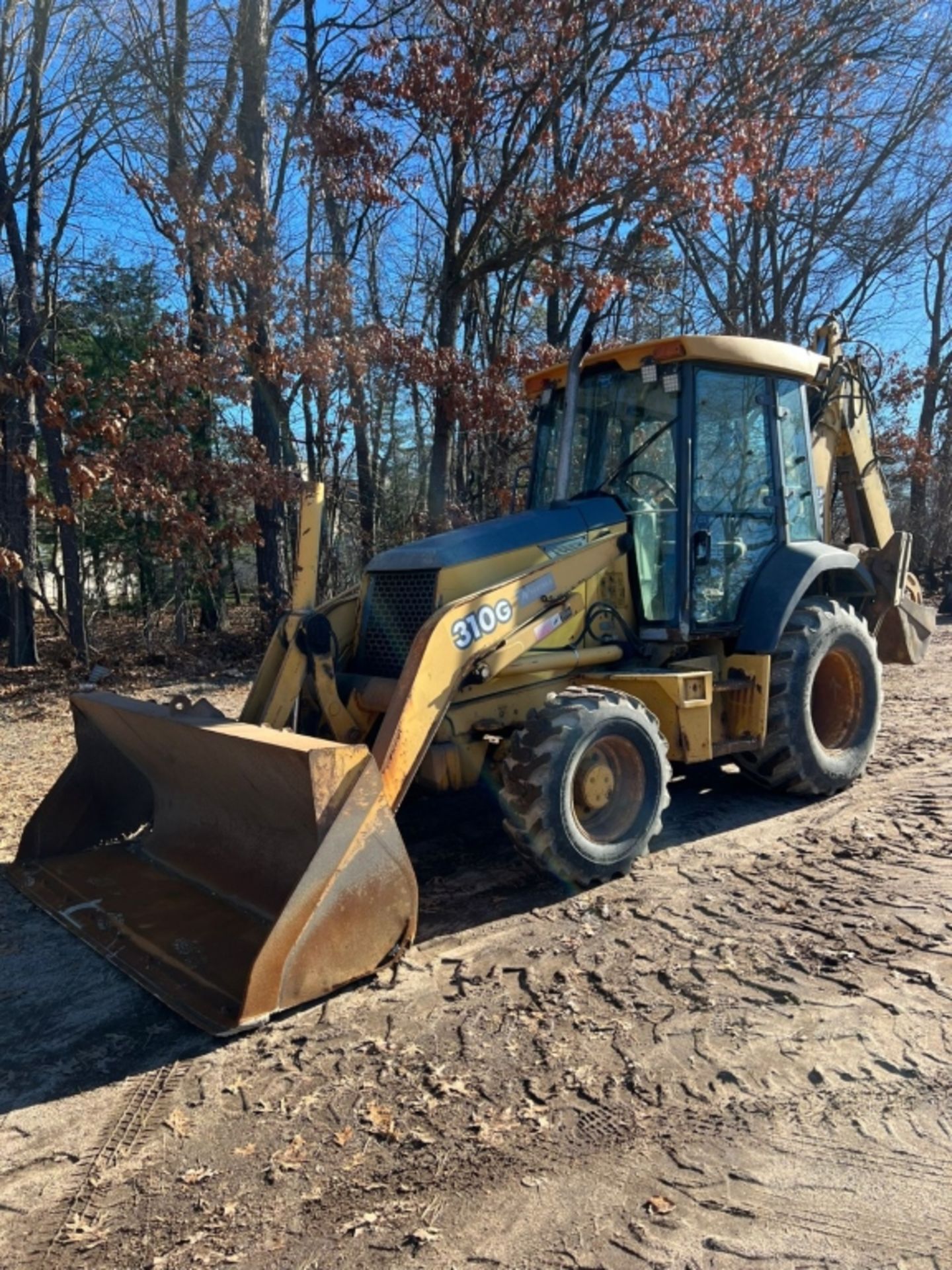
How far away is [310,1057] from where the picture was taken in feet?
10.8

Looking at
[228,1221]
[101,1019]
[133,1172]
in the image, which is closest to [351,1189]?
[228,1221]

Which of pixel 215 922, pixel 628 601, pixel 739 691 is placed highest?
pixel 628 601

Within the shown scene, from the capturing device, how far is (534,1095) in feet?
10.0

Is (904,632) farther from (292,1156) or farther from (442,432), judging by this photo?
(442,432)

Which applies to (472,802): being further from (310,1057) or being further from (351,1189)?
(351,1189)

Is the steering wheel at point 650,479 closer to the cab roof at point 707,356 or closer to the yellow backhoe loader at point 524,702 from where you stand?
the yellow backhoe loader at point 524,702

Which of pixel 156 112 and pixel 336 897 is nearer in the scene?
pixel 336 897

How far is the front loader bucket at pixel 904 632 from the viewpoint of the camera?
7.39 metres

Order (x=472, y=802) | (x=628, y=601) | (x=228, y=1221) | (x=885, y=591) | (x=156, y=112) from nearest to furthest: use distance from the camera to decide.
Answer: (x=228, y=1221)
(x=628, y=601)
(x=472, y=802)
(x=885, y=591)
(x=156, y=112)

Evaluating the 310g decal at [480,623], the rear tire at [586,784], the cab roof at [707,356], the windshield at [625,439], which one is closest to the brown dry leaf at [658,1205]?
→ the rear tire at [586,784]

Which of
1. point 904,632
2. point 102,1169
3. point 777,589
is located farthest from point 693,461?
point 102,1169

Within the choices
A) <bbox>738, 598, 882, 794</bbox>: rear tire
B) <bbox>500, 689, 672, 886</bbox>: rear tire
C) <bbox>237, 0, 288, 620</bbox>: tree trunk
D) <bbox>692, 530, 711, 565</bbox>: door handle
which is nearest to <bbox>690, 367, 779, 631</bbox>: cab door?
<bbox>692, 530, 711, 565</bbox>: door handle

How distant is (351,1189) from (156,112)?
12941mm

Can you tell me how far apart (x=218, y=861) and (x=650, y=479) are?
10.7 ft
